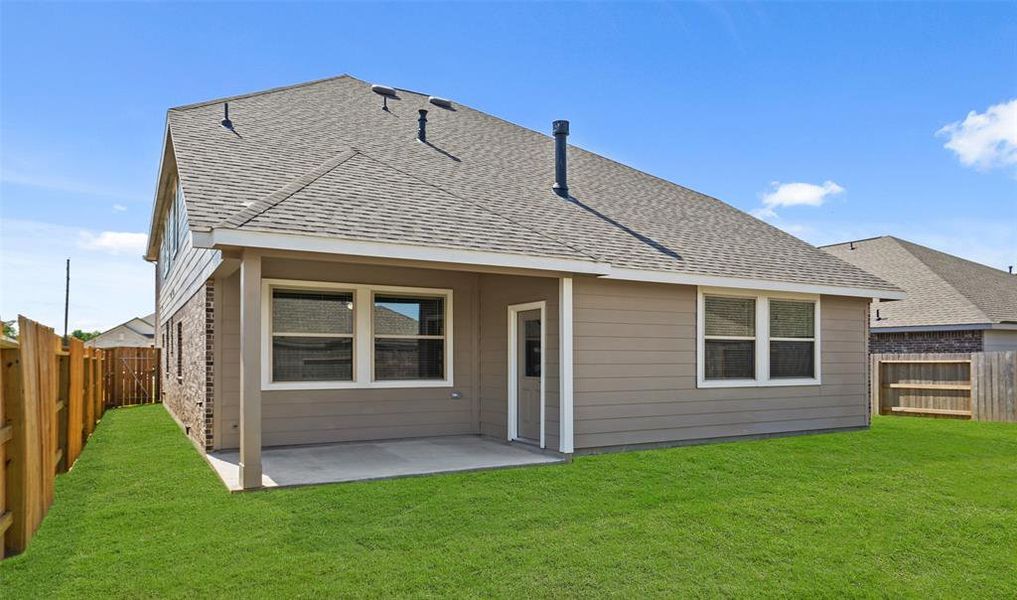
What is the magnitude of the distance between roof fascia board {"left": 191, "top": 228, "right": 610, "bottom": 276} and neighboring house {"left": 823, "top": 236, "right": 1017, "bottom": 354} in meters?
13.0

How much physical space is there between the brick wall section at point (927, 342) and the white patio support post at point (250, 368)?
17.0 m

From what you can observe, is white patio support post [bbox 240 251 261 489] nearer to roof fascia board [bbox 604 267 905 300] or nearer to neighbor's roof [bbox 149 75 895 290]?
neighbor's roof [bbox 149 75 895 290]

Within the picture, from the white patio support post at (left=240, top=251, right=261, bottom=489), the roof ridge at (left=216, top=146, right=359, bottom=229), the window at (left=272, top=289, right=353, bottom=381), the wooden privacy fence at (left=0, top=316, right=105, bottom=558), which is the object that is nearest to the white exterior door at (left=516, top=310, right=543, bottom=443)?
the window at (left=272, top=289, right=353, bottom=381)

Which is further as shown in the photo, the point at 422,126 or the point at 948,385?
the point at 948,385

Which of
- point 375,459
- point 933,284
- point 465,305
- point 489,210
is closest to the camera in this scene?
point 375,459

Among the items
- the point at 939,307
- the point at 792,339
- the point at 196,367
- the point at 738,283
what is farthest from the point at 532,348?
the point at 939,307

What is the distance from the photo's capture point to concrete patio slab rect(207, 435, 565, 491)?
23.2ft

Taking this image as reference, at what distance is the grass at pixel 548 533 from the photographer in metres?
4.22

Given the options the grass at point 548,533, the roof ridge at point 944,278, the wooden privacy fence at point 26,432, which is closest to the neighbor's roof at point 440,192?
the wooden privacy fence at point 26,432

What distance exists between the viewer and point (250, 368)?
256 inches

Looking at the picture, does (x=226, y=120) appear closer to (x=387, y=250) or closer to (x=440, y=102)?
(x=440, y=102)

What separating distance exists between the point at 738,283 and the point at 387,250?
18.2 ft

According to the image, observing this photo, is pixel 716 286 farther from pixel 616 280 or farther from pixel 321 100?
pixel 321 100

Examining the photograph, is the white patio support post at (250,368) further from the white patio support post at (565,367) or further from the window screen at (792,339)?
the window screen at (792,339)
